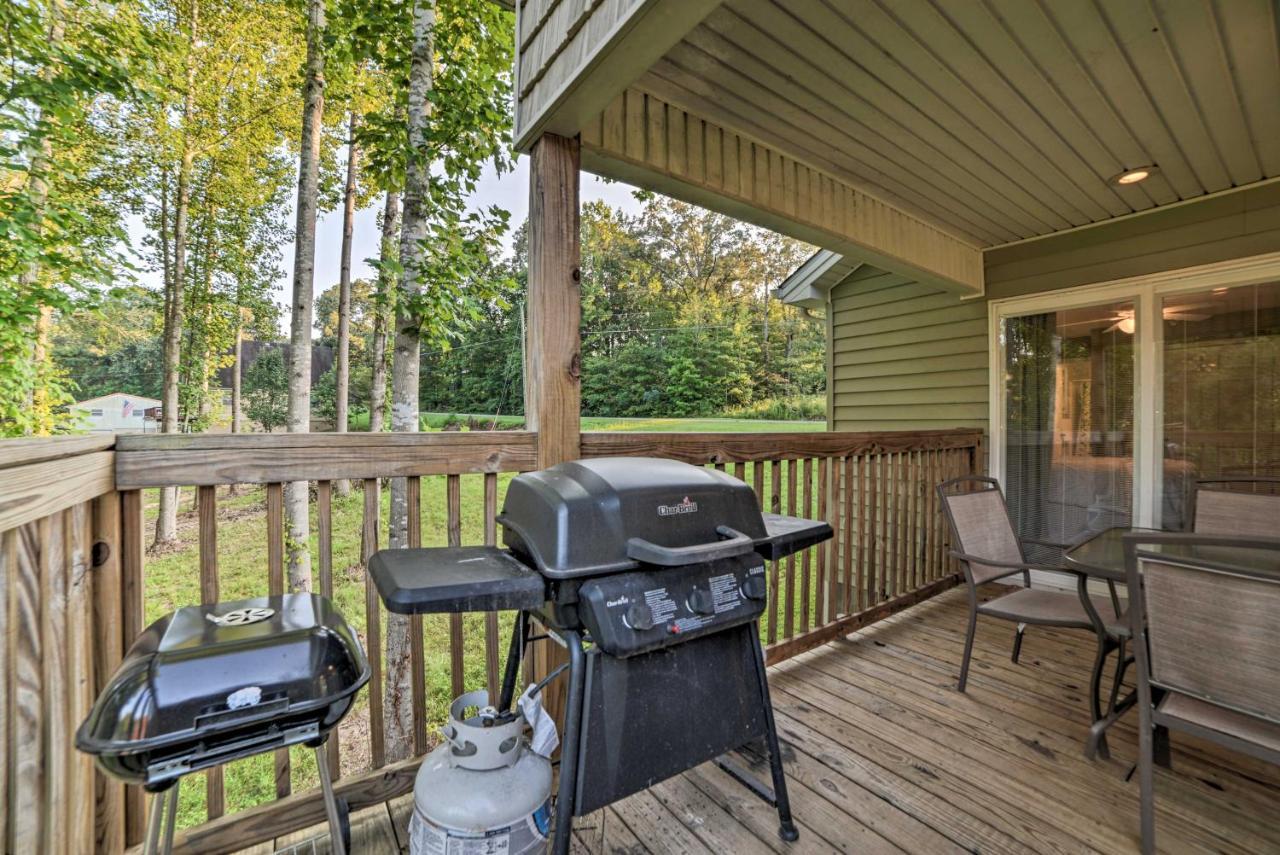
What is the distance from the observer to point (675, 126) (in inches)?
91.7

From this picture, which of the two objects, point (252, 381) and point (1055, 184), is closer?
point (1055, 184)

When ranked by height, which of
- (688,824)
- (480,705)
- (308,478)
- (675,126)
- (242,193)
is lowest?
(688,824)

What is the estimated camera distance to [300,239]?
5.31 m

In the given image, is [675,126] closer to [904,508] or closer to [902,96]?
[902,96]

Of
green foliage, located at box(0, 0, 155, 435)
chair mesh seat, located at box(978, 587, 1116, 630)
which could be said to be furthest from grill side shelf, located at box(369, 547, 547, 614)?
green foliage, located at box(0, 0, 155, 435)

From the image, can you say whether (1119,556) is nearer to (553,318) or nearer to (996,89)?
(996,89)

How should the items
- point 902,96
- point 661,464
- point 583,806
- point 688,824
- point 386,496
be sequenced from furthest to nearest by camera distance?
point 386,496, point 902,96, point 688,824, point 661,464, point 583,806

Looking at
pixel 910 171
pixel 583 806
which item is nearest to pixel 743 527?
pixel 583 806

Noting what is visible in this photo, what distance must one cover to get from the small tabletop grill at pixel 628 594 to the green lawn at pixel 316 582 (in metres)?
1.60

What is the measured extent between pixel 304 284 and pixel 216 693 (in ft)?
18.8

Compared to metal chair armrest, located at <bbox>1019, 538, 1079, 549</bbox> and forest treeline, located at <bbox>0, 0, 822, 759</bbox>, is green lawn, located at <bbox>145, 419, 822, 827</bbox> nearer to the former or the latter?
forest treeline, located at <bbox>0, 0, 822, 759</bbox>

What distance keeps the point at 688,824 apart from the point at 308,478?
1.45 m

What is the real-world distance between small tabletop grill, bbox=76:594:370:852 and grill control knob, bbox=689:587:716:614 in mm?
667

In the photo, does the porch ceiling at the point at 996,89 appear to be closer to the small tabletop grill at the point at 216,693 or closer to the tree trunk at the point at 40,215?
the small tabletop grill at the point at 216,693
